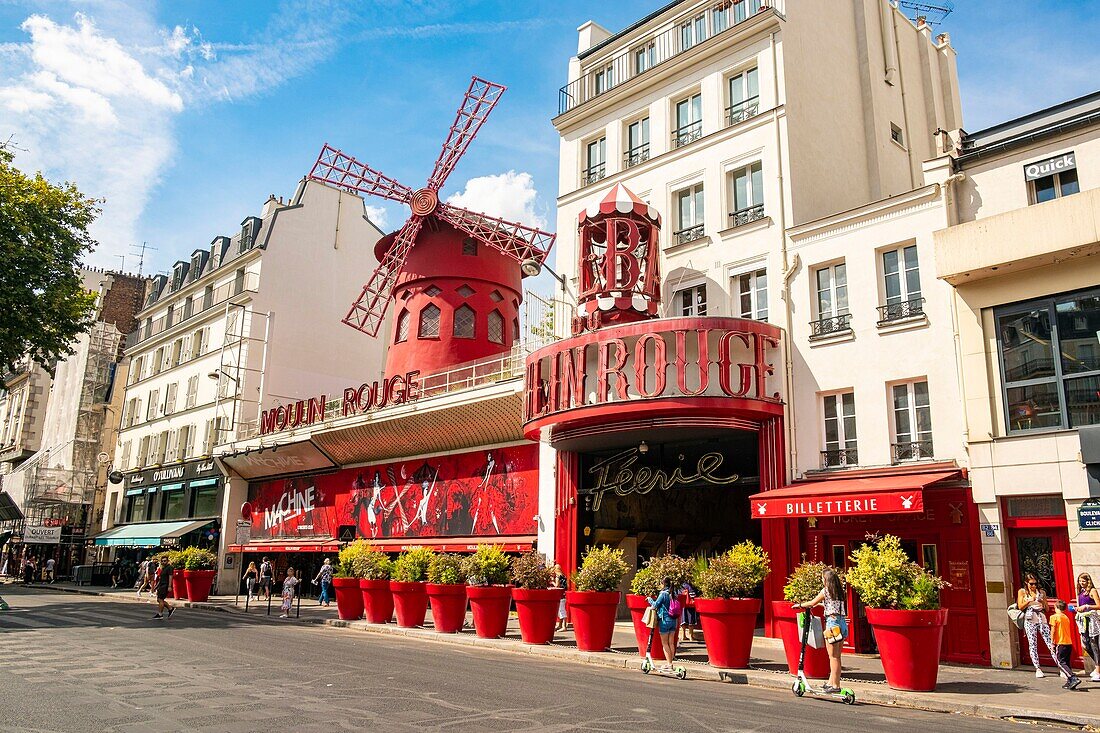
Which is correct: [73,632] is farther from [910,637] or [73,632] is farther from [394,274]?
[394,274]

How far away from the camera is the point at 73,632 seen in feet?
51.0

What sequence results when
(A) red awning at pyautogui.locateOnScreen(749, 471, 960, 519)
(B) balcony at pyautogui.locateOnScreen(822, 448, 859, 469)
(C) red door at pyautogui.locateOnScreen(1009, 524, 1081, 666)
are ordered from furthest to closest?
1. (B) balcony at pyautogui.locateOnScreen(822, 448, 859, 469)
2. (A) red awning at pyautogui.locateOnScreen(749, 471, 960, 519)
3. (C) red door at pyautogui.locateOnScreen(1009, 524, 1081, 666)

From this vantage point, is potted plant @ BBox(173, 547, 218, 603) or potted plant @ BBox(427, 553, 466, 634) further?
potted plant @ BBox(173, 547, 218, 603)

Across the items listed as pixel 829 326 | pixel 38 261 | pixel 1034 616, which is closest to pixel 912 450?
pixel 829 326

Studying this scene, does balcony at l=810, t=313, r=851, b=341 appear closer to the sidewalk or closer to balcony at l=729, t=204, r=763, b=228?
balcony at l=729, t=204, r=763, b=228

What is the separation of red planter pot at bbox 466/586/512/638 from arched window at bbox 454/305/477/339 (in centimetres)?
1383

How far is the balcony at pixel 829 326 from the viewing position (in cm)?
1623

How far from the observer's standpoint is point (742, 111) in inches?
763

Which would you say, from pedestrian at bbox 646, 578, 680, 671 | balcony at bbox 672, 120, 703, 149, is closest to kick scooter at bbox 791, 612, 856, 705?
pedestrian at bbox 646, 578, 680, 671

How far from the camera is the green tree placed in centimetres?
2662

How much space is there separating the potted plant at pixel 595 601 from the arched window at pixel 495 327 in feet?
52.2

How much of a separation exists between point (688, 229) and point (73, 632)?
1527 centimetres

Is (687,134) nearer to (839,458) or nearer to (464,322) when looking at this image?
(839,458)

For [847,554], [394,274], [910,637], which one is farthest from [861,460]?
[394,274]
